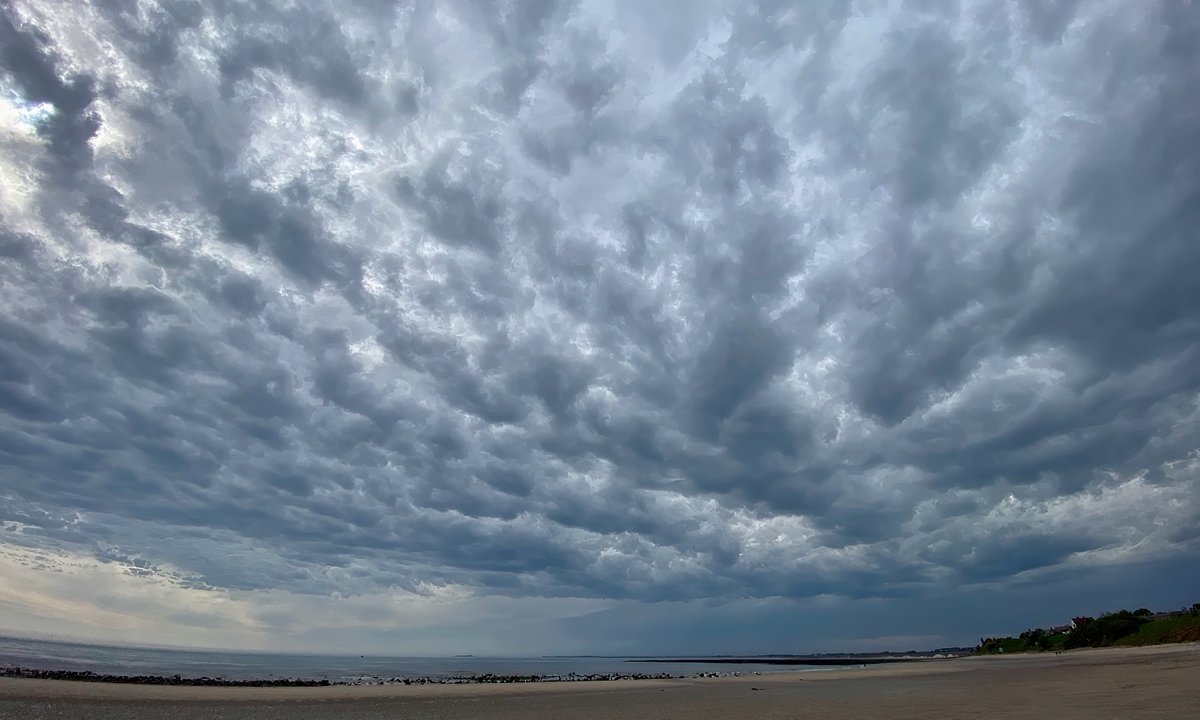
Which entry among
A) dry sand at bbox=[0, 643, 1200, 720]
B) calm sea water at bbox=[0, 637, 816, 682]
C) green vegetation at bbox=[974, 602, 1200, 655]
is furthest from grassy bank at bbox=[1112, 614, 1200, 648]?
calm sea water at bbox=[0, 637, 816, 682]

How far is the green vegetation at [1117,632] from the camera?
63062 mm

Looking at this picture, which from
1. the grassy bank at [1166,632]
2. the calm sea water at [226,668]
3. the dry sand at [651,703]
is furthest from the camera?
the calm sea water at [226,668]

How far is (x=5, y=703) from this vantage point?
1253 inches

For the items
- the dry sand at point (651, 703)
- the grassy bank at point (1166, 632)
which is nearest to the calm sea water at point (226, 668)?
the dry sand at point (651, 703)

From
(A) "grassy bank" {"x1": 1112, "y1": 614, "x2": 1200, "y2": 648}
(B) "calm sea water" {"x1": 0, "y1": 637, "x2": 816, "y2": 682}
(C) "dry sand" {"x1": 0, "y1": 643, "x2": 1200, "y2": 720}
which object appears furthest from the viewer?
(B) "calm sea water" {"x1": 0, "y1": 637, "x2": 816, "y2": 682}

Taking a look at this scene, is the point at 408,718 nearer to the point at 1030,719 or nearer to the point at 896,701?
the point at 896,701

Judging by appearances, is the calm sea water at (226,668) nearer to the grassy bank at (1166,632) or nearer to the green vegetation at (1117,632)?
the green vegetation at (1117,632)

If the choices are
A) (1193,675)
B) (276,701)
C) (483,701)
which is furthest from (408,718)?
(1193,675)

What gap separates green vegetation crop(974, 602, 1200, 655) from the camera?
207 feet

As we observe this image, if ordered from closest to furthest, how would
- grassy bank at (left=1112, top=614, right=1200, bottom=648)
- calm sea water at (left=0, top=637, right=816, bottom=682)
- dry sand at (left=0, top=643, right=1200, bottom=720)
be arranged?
dry sand at (left=0, top=643, right=1200, bottom=720) < grassy bank at (left=1112, top=614, right=1200, bottom=648) < calm sea water at (left=0, top=637, right=816, bottom=682)

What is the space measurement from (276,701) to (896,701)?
121ft

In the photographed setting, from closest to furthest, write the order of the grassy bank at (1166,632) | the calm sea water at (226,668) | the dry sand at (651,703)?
the dry sand at (651,703), the grassy bank at (1166,632), the calm sea water at (226,668)

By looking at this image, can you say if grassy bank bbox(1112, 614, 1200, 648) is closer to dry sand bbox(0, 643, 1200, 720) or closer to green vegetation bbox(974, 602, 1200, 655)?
green vegetation bbox(974, 602, 1200, 655)

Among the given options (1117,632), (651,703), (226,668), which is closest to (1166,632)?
(1117,632)
